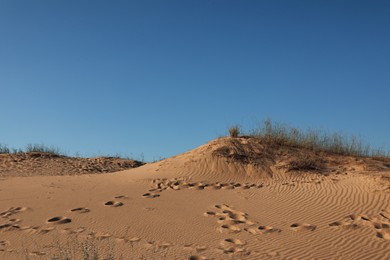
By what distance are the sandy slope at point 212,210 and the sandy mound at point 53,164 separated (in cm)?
443

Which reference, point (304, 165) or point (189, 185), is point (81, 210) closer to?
point (189, 185)

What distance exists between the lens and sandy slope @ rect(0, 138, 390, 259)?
642cm

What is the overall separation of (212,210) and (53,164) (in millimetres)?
11298

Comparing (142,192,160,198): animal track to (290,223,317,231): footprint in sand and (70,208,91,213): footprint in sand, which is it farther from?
(290,223,317,231): footprint in sand

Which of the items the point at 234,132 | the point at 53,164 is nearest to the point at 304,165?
the point at 234,132

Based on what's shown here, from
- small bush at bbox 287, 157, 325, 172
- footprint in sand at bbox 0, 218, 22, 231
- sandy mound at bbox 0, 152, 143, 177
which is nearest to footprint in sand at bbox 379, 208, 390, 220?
small bush at bbox 287, 157, 325, 172

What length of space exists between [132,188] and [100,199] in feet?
3.64

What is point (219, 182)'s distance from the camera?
1066 cm

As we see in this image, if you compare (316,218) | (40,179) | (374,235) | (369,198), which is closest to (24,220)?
(40,179)

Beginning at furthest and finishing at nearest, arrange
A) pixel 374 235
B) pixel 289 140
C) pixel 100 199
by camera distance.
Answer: pixel 289 140 < pixel 100 199 < pixel 374 235

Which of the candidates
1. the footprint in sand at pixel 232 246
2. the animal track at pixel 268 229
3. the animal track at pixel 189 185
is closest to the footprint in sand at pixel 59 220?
the animal track at pixel 189 185

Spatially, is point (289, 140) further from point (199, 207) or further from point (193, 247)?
point (193, 247)

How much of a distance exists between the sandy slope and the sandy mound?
14.5 ft

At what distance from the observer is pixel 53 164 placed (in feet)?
58.7
